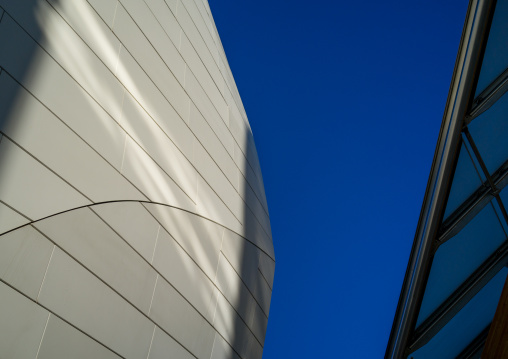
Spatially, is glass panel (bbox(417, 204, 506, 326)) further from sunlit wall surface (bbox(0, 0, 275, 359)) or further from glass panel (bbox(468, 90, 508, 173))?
sunlit wall surface (bbox(0, 0, 275, 359))

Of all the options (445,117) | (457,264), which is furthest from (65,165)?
(457,264)

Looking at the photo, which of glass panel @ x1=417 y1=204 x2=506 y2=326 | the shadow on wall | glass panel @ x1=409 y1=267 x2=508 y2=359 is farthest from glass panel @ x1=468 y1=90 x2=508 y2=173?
the shadow on wall

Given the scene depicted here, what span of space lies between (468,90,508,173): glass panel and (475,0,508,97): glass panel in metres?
0.53

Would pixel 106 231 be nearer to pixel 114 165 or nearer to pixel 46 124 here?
Result: pixel 114 165

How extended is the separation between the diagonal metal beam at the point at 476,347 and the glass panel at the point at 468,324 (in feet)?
0.33

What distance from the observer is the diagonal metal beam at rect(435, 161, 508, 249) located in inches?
360

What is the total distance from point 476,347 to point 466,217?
3.93 m

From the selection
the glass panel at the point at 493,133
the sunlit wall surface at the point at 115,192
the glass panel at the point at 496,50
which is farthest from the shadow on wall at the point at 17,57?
the glass panel at the point at 493,133

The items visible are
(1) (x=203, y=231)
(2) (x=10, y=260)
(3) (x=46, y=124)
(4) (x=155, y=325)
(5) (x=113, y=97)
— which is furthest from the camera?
(1) (x=203, y=231)

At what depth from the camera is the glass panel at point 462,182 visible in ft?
28.6

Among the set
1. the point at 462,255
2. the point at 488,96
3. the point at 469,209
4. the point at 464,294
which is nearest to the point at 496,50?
the point at 488,96

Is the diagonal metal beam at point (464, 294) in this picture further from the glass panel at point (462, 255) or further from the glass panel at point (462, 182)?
the glass panel at point (462, 182)

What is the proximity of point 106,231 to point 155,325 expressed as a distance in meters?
1.56

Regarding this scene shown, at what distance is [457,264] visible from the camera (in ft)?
32.8
